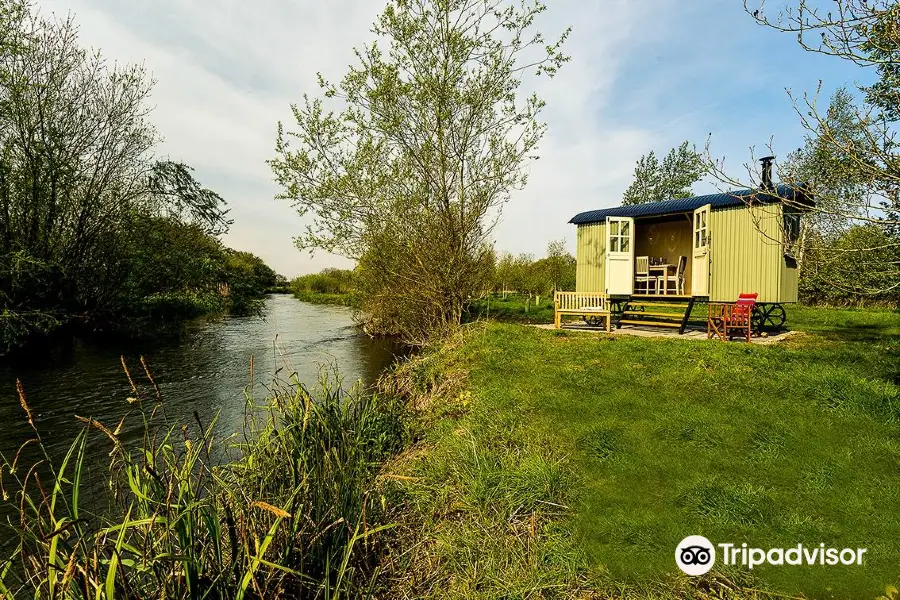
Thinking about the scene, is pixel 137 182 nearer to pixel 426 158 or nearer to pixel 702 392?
pixel 426 158

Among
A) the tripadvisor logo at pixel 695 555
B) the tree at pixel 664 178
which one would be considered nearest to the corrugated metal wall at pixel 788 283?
the tripadvisor logo at pixel 695 555

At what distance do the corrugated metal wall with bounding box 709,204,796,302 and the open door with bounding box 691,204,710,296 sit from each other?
14 cm

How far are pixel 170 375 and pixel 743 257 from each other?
1384 cm

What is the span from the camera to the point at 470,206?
10.3 metres

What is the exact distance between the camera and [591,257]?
472 inches

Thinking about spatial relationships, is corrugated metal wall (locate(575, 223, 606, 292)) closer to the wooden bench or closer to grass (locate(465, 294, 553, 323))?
the wooden bench

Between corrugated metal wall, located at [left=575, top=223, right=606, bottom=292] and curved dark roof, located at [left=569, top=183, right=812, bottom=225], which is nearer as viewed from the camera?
curved dark roof, located at [left=569, top=183, right=812, bottom=225]

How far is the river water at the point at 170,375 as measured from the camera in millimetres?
6688

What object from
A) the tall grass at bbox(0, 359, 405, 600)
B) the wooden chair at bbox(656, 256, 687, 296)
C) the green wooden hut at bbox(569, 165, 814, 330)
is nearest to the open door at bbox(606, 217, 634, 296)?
the green wooden hut at bbox(569, 165, 814, 330)

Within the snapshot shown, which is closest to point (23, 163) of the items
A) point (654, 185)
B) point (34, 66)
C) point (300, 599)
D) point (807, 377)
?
point (34, 66)

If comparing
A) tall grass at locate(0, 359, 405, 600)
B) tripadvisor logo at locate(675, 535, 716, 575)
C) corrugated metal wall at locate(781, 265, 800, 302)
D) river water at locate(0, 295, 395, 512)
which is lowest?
river water at locate(0, 295, 395, 512)

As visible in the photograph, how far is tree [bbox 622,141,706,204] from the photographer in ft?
105

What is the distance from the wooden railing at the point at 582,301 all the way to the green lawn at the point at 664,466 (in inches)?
152

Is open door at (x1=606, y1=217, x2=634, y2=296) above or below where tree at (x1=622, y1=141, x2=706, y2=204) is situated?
below
